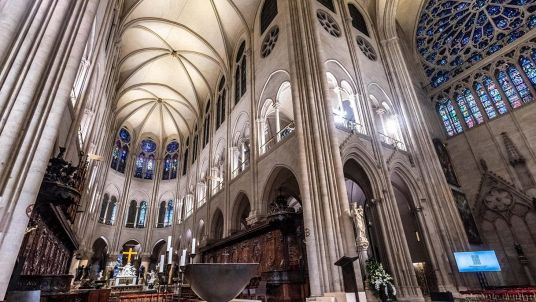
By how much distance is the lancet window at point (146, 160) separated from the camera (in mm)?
27234

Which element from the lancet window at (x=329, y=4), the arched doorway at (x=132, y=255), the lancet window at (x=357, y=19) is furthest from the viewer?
the arched doorway at (x=132, y=255)

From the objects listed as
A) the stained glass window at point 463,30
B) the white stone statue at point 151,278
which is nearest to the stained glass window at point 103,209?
the white stone statue at point 151,278

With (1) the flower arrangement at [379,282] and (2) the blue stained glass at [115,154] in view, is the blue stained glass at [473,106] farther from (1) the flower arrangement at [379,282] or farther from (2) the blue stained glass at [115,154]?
(2) the blue stained glass at [115,154]

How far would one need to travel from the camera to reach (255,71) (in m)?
15.8

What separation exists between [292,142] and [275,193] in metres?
3.16

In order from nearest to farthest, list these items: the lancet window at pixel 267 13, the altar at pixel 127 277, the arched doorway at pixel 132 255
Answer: the lancet window at pixel 267 13 → the altar at pixel 127 277 → the arched doorway at pixel 132 255

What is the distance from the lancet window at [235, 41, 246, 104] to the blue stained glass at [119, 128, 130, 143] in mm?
14439

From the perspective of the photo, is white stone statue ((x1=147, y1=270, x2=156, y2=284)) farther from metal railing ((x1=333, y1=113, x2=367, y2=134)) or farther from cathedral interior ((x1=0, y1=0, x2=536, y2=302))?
metal railing ((x1=333, y1=113, x2=367, y2=134))

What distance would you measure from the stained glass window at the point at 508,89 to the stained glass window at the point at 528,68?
0.79m

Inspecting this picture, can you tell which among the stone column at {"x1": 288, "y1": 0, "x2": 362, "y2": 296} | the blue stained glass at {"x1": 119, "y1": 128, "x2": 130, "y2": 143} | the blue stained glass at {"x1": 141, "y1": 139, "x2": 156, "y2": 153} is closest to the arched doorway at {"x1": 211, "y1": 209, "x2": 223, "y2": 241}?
the stone column at {"x1": 288, "y1": 0, "x2": 362, "y2": 296}

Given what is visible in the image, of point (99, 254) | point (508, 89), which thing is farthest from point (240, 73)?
point (99, 254)

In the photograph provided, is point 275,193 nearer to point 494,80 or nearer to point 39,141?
point 39,141

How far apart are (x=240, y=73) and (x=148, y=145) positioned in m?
15.3

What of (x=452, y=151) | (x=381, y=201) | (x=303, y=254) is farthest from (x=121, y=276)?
(x=452, y=151)
